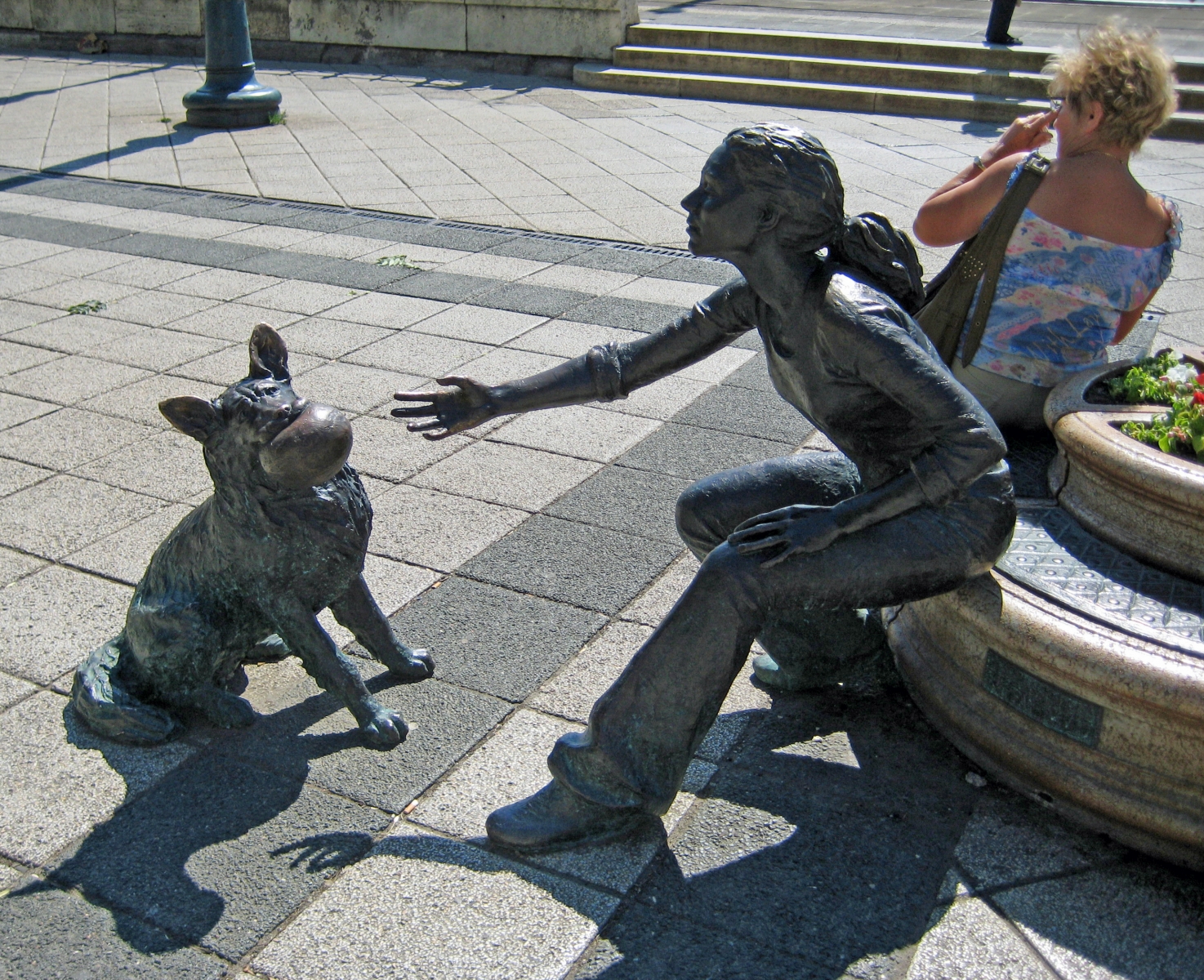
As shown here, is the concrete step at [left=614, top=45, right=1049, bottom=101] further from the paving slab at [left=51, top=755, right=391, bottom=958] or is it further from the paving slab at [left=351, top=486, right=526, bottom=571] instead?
the paving slab at [left=51, top=755, right=391, bottom=958]

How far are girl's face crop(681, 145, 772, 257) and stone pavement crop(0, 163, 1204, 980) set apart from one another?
53.7 inches

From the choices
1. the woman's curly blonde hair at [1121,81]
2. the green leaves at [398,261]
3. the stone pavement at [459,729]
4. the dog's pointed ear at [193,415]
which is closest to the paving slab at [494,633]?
the stone pavement at [459,729]

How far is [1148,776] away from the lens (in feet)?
8.57

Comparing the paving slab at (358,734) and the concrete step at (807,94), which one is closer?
the paving slab at (358,734)

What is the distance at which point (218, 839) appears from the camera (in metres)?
2.71

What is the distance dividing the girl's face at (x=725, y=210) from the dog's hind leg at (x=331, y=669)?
1.32 metres

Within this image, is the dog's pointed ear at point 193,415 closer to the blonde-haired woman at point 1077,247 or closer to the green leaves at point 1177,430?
the green leaves at point 1177,430

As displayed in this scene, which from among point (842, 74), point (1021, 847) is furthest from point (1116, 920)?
point (842, 74)

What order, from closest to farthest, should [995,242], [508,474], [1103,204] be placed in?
[1103,204]
[995,242]
[508,474]

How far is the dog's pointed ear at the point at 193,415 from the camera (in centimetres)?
261

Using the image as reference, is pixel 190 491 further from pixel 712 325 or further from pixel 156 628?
pixel 712 325

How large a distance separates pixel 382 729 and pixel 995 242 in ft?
8.56

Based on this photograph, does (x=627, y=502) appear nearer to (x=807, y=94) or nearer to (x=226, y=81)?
(x=226, y=81)

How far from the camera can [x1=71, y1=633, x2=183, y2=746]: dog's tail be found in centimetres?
298
